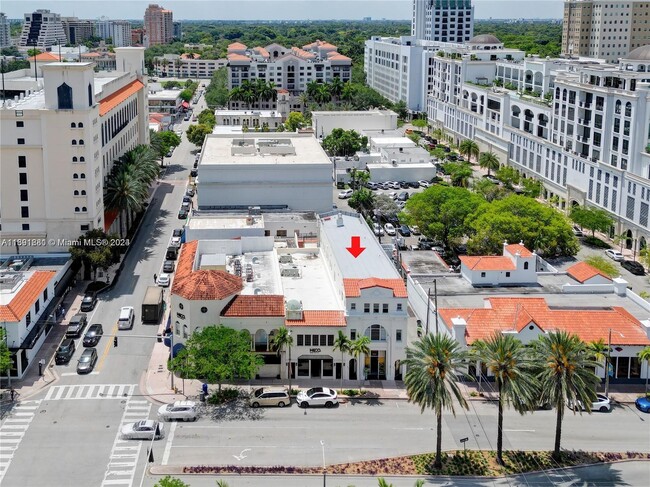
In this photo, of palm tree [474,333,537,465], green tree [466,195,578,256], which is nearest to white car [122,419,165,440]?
palm tree [474,333,537,465]

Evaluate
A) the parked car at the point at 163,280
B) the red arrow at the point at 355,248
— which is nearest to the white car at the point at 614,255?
the red arrow at the point at 355,248

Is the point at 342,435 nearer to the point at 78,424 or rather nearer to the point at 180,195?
the point at 78,424

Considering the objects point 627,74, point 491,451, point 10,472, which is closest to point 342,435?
point 491,451

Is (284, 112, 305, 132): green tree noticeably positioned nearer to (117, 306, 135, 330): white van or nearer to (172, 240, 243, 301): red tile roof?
(117, 306, 135, 330): white van

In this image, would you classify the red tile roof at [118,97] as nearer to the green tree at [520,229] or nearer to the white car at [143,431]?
the green tree at [520,229]

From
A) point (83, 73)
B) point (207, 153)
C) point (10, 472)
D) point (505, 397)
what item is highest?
point (83, 73)
